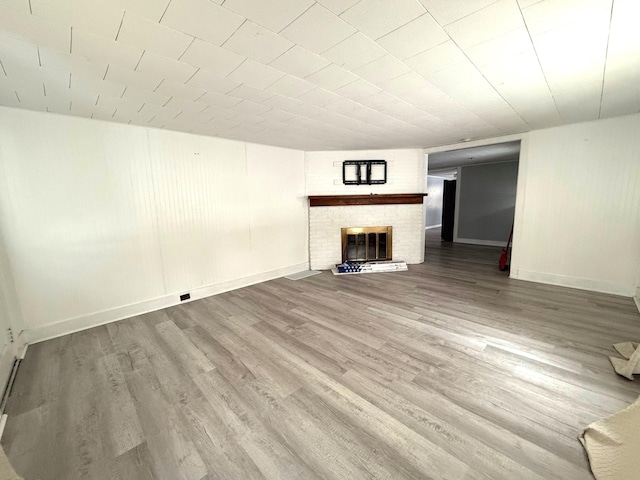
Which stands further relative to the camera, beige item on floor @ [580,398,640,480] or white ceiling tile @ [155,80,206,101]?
white ceiling tile @ [155,80,206,101]

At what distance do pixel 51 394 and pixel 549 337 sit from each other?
176 inches

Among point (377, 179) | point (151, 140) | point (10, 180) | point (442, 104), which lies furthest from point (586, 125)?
point (10, 180)

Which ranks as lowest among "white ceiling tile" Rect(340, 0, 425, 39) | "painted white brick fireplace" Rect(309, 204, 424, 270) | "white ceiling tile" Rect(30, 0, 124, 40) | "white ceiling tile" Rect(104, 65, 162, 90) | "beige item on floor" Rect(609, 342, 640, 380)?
"beige item on floor" Rect(609, 342, 640, 380)

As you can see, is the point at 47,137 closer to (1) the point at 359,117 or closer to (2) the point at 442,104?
(1) the point at 359,117

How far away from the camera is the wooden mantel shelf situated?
510cm

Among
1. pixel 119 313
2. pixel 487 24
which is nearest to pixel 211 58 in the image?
pixel 487 24

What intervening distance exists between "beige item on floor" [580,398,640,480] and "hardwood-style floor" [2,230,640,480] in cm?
7

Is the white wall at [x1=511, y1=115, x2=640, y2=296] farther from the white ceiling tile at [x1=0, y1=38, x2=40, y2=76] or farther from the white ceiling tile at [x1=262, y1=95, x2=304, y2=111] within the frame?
the white ceiling tile at [x1=0, y1=38, x2=40, y2=76]

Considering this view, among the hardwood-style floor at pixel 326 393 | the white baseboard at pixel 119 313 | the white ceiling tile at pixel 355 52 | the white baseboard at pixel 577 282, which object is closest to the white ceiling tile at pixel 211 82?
the white ceiling tile at pixel 355 52

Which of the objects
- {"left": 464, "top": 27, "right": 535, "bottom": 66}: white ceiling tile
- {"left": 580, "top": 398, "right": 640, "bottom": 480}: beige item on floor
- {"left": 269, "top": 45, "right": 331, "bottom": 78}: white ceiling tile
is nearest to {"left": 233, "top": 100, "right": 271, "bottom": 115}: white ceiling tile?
{"left": 269, "top": 45, "right": 331, "bottom": 78}: white ceiling tile

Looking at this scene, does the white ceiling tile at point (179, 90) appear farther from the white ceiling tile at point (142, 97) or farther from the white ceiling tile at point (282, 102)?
the white ceiling tile at point (282, 102)

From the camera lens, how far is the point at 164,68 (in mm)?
1866

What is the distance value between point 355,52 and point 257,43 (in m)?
0.70

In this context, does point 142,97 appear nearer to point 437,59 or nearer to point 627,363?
point 437,59
